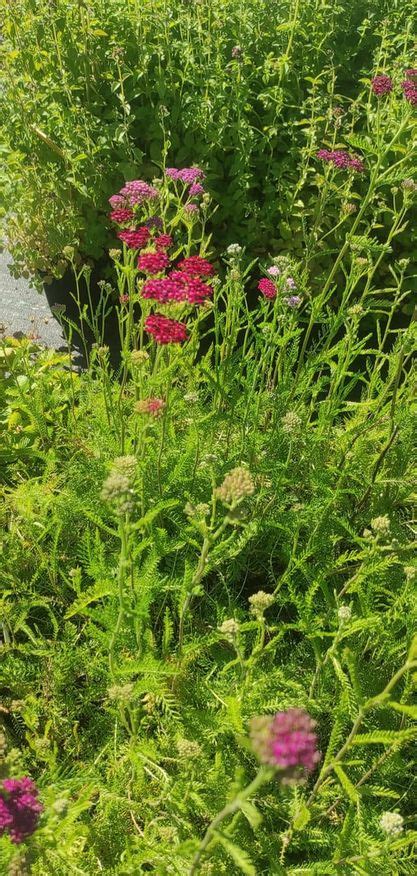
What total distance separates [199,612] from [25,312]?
2.43m

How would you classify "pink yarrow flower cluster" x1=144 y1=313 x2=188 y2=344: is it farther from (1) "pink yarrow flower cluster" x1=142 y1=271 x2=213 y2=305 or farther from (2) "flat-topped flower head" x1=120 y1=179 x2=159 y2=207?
(2) "flat-topped flower head" x1=120 y1=179 x2=159 y2=207

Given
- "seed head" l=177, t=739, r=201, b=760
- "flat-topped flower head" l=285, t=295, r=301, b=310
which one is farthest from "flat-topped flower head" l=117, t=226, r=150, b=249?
"seed head" l=177, t=739, r=201, b=760

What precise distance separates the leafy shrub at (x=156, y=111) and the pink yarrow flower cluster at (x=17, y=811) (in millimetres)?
2782

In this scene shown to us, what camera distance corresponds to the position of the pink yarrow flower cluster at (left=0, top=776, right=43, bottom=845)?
3.53 feet

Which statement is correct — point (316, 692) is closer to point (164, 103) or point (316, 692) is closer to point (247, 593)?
point (247, 593)

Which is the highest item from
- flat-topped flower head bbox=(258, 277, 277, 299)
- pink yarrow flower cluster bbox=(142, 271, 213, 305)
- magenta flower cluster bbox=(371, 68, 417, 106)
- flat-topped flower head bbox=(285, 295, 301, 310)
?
magenta flower cluster bbox=(371, 68, 417, 106)

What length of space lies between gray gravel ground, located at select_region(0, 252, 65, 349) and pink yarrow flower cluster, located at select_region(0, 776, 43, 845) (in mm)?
2887

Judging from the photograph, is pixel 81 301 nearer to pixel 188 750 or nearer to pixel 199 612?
pixel 199 612

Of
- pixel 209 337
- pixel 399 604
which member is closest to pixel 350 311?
pixel 399 604

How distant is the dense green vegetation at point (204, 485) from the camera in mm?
1581

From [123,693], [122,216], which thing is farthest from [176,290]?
[123,693]

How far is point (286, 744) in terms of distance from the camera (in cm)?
92

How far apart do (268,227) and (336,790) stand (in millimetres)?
2688

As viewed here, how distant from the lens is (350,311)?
2.15 m
